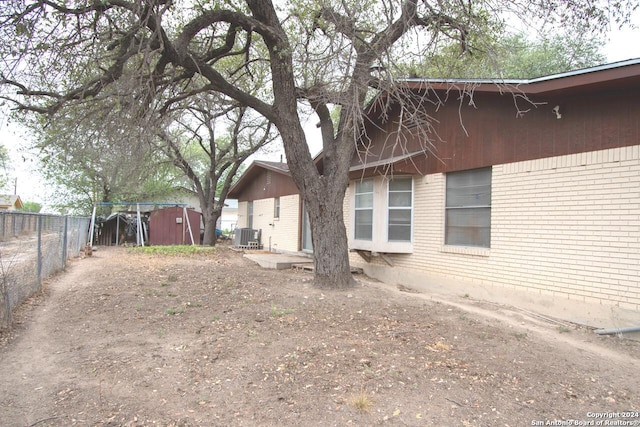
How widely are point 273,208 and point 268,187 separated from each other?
3.91ft

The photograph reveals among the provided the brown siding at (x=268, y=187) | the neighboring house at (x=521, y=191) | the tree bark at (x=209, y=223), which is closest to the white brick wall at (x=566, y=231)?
the neighboring house at (x=521, y=191)

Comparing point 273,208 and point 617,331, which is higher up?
point 273,208

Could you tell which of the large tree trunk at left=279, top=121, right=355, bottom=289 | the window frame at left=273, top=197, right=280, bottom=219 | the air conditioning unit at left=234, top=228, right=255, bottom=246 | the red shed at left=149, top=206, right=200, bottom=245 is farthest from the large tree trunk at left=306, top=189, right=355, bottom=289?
the red shed at left=149, top=206, right=200, bottom=245

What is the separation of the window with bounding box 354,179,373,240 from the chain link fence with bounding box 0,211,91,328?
690cm

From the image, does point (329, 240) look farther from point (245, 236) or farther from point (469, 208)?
point (245, 236)

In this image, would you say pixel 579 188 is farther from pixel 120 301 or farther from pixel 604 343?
pixel 120 301

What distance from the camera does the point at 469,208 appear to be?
25.7ft

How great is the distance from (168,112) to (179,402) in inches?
234

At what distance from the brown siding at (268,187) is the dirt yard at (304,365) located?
8493 millimetres

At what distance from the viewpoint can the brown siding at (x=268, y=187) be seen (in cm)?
1505

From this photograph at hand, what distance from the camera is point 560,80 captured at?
5.75 metres

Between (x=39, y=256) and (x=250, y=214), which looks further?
(x=250, y=214)

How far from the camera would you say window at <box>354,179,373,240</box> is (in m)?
9.64

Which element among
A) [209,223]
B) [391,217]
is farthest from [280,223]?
[391,217]
